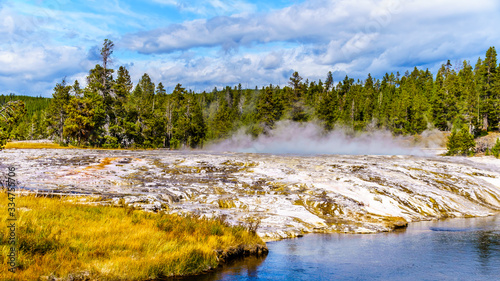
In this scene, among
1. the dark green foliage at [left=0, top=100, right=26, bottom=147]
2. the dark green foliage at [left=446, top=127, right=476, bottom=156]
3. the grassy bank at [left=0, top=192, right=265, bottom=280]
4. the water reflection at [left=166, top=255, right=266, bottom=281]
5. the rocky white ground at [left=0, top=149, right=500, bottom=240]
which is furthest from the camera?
the dark green foliage at [left=446, top=127, right=476, bottom=156]

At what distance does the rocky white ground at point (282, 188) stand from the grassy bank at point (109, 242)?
3.46 m

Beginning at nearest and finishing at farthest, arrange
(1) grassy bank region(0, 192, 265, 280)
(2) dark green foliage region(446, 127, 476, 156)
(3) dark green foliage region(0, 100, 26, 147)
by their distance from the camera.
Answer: (1) grassy bank region(0, 192, 265, 280)
(3) dark green foliage region(0, 100, 26, 147)
(2) dark green foliage region(446, 127, 476, 156)

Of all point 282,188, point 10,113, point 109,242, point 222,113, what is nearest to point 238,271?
point 109,242

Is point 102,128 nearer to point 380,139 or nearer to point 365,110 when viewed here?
point 380,139

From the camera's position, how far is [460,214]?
2425 cm

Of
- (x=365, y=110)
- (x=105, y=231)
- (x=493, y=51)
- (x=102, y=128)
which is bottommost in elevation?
(x=105, y=231)

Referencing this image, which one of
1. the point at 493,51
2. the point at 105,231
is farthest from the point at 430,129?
the point at 105,231

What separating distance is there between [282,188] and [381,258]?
37.7 feet

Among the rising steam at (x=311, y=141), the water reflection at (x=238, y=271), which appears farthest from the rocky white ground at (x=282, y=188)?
the rising steam at (x=311, y=141)

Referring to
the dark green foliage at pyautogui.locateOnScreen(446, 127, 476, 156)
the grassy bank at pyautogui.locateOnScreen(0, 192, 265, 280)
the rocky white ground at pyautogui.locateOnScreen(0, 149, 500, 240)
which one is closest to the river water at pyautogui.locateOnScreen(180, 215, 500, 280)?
the grassy bank at pyautogui.locateOnScreen(0, 192, 265, 280)

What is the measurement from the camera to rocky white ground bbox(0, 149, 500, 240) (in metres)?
19.7

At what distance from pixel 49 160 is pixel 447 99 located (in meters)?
97.8

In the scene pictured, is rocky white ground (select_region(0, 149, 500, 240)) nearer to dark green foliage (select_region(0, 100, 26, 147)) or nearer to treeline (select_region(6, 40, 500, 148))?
dark green foliage (select_region(0, 100, 26, 147))

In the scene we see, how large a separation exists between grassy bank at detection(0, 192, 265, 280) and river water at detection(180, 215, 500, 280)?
883 millimetres
